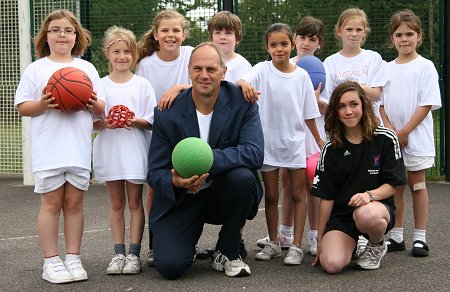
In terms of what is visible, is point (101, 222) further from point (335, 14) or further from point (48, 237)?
point (335, 14)

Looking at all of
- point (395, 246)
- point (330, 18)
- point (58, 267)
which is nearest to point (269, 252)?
point (395, 246)

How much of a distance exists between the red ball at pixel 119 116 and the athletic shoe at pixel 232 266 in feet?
3.78

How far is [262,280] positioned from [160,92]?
181 centimetres

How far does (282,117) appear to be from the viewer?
6.20 meters

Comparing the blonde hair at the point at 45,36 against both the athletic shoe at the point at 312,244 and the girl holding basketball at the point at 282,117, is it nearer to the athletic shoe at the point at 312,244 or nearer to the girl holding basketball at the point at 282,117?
the girl holding basketball at the point at 282,117

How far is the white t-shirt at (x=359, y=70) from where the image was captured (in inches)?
260

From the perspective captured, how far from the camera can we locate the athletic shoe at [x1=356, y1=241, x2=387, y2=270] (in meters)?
5.67

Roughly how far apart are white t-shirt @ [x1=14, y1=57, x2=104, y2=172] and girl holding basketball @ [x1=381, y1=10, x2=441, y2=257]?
2525 millimetres

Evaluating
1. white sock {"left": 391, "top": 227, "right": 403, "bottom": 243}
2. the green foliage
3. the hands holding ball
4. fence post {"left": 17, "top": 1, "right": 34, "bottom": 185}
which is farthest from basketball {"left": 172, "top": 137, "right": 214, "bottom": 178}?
fence post {"left": 17, "top": 1, "right": 34, "bottom": 185}

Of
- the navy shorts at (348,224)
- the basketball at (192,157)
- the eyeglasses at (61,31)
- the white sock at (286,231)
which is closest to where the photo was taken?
the basketball at (192,157)

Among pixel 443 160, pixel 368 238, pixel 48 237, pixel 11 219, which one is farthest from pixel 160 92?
pixel 443 160

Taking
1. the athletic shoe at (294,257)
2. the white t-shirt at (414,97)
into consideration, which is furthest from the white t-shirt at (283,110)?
the white t-shirt at (414,97)

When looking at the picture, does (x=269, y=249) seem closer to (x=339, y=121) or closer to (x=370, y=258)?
(x=370, y=258)

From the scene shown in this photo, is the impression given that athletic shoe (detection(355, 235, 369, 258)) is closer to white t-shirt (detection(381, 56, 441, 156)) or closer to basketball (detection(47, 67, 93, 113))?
white t-shirt (detection(381, 56, 441, 156))
